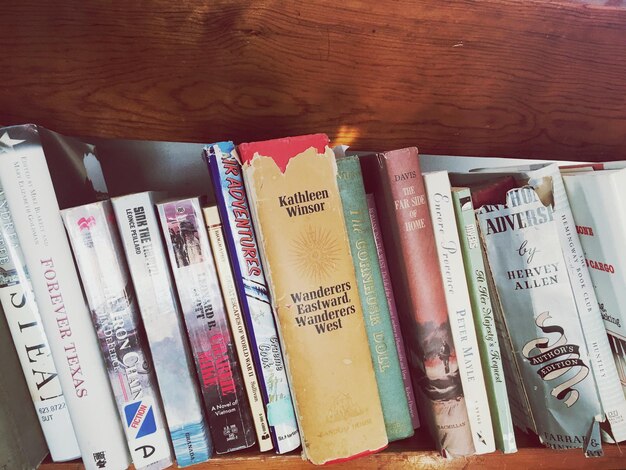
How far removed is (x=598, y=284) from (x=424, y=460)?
0.32 meters

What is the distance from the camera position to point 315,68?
24.0 inches

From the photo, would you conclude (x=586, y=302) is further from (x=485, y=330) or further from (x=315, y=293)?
(x=315, y=293)

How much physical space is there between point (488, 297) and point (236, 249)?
1.04 feet

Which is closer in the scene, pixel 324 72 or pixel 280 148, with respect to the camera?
pixel 280 148

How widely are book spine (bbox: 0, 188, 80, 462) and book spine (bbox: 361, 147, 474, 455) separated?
0.43 meters

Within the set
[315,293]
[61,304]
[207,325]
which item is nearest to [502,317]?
[315,293]

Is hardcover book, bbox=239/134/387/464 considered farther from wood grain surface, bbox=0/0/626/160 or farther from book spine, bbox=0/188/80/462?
book spine, bbox=0/188/80/462

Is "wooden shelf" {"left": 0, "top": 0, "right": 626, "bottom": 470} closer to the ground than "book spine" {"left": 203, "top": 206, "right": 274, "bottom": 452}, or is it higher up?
higher up

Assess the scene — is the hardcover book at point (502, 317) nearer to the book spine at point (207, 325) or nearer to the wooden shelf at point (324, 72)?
the wooden shelf at point (324, 72)

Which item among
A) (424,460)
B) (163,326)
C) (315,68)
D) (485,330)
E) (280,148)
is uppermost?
(315,68)

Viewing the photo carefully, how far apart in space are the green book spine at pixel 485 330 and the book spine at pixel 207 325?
30 centimetres

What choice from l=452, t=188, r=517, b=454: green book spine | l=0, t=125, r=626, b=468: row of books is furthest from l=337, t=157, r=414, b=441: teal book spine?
l=452, t=188, r=517, b=454: green book spine

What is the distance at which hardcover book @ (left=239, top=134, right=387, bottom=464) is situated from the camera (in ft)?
1.67

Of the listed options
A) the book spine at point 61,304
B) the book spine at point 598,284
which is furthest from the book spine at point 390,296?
the book spine at point 61,304
